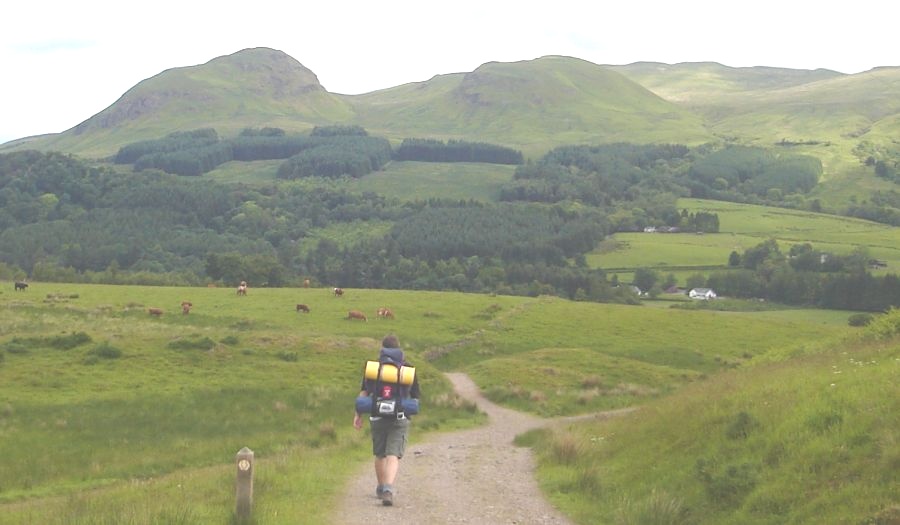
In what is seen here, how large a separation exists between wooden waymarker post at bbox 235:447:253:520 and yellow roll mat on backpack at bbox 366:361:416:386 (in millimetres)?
3278

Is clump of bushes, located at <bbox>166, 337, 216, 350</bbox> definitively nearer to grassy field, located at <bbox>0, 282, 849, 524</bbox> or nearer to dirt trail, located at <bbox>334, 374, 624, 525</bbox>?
grassy field, located at <bbox>0, 282, 849, 524</bbox>

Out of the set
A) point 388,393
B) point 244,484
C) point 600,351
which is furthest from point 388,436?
point 600,351

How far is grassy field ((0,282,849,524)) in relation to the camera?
→ 19703 millimetres

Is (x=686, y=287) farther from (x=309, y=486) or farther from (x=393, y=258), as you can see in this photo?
(x=309, y=486)

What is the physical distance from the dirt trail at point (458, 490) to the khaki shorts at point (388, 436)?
3.34ft

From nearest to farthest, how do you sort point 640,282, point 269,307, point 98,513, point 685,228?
point 98,513 < point 269,307 < point 640,282 < point 685,228

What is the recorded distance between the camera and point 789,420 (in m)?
15.3

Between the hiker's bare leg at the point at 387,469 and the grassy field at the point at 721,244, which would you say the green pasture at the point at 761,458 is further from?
the grassy field at the point at 721,244

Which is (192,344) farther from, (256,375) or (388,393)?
(388,393)

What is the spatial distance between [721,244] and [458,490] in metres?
162

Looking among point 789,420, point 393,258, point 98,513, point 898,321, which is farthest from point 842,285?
point 98,513

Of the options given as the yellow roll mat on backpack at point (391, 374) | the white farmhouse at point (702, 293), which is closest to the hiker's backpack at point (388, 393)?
the yellow roll mat on backpack at point (391, 374)

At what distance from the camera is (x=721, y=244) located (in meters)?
171

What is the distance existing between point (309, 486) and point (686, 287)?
126 meters
